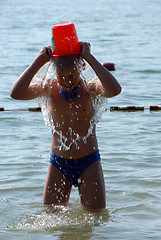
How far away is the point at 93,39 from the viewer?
73.8 feet

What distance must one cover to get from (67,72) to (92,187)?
1.07 metres

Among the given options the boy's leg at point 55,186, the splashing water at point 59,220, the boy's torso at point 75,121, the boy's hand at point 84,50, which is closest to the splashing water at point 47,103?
the boy's torso at point 75,121

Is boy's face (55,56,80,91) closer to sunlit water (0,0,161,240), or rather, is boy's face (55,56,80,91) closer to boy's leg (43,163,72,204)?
boy's leg (43,163,72,204)

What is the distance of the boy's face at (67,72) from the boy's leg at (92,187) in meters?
0.77

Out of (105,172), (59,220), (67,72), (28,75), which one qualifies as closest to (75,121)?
(67,72)

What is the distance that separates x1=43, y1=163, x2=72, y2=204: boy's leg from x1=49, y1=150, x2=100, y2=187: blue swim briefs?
49 mm

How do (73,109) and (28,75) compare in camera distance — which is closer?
(28,75)

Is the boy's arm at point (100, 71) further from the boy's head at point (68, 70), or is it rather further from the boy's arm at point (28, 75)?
the boy's arm at point (28, 75)

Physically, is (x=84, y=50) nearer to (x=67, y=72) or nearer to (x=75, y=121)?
(x=67, y=72)

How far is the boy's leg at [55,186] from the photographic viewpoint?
4609 mm

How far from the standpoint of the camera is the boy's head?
439 centimetres

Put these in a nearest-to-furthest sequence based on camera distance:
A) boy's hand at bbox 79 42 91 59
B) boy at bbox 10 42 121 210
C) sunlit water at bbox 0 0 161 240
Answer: boy's hand at bbox 79 42 91 59
boy at bbox 10 42 121 210
sunlit water at bbox 0 0 161 240

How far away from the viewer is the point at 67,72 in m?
4.39

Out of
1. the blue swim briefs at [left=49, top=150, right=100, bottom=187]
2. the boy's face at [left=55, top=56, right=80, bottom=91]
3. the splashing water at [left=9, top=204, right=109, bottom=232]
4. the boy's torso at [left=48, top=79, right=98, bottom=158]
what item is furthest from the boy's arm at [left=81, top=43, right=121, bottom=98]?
the splashing water at [left=9, top=204, right=109, bottom=232]
